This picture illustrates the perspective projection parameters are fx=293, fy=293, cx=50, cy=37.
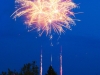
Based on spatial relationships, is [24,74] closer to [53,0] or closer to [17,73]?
[17,73]

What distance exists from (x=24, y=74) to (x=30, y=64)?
4.72 feet

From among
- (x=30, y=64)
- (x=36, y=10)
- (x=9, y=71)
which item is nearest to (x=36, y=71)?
(x=30, y=64)

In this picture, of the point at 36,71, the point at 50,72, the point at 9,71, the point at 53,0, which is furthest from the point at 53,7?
the point at 9,71

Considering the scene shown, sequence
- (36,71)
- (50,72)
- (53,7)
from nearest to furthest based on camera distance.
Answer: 1. (50,72)
2. (53,7)
3. (36,71)

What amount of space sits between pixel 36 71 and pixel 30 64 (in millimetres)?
1252

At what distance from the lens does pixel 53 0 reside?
996 inches

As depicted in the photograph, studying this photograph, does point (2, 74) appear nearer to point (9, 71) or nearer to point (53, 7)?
point (9, 71)

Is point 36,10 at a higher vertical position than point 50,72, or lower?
higher

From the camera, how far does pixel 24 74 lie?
3641cm

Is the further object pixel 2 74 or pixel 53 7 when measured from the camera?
pixel 2 74

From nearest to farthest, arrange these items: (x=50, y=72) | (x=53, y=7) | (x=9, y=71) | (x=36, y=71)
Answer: (x=50, y=72) < (x=53, y=7) < (x=36, y=71) < (x=9, y=71)

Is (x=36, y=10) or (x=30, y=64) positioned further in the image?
(x=30, y=64)

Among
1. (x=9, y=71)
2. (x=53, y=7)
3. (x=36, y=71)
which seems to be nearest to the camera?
(x=53, y=7)

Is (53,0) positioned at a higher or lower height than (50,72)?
higher
